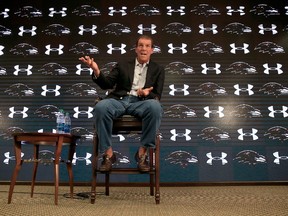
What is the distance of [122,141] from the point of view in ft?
15.4

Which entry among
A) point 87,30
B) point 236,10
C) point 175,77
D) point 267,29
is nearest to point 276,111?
point 267,29

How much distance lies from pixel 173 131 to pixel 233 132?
2.71 feet

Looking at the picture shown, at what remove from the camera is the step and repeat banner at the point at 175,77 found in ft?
15.2

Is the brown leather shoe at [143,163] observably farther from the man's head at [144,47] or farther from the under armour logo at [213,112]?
the under armour logo at [213,112]

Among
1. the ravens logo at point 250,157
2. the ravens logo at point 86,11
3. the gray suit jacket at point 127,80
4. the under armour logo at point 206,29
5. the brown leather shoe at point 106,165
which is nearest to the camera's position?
the brown leather shoe at point 106,165

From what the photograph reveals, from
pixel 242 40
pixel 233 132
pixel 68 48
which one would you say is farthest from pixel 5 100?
pixel 242 40

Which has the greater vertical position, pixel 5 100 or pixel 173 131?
pixel 5 100

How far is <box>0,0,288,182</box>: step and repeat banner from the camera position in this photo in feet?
15.2

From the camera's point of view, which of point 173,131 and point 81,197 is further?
point 173,131

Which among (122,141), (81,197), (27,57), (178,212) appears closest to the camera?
(178,212)

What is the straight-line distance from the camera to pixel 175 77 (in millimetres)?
4906

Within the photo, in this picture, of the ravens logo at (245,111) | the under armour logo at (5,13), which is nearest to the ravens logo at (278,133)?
the ravens logo at (245,111)

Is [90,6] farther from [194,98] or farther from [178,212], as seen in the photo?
[178,212]

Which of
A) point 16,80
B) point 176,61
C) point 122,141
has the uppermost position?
point 176,61
